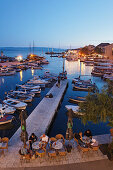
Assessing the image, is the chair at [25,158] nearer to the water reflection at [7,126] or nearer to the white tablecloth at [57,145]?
the white tablecloth at [57,145]

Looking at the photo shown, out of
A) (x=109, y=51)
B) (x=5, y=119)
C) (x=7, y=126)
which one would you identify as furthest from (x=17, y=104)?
(x=109, y=51)

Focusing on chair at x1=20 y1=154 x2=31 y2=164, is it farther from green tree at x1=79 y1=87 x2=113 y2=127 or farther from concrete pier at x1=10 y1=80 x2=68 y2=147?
green tree at x1=79 y1=87 x2=113 y2=127

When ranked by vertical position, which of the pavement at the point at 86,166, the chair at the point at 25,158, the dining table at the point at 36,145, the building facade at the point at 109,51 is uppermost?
the building facade at the point at 109,51

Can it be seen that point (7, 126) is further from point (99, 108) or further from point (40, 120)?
point (99, 108)

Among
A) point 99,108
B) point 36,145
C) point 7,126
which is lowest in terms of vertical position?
point 7,126

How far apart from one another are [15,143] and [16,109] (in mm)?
9731

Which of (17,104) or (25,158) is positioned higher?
(17,104)

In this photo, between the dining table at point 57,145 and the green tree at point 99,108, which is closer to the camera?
the green tree at point 99,108

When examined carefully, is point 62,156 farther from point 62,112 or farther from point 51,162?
A: point 62,112

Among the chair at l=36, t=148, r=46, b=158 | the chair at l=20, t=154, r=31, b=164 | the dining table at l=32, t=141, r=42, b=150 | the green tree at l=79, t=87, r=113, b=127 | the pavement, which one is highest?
the green tree at l=79, t=87, r=113, b=127

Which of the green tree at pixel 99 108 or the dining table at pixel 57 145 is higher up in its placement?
the green tree at pixel 99 108

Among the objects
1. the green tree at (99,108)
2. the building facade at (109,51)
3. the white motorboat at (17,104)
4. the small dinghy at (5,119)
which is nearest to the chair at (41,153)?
the green tree at (99,108)

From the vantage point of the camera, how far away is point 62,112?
65.0 ft

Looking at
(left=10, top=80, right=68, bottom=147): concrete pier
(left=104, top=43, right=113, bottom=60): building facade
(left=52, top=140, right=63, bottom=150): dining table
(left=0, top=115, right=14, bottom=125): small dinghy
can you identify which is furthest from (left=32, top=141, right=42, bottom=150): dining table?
(left=104, top=43, right=113, bottom=60): building facade
